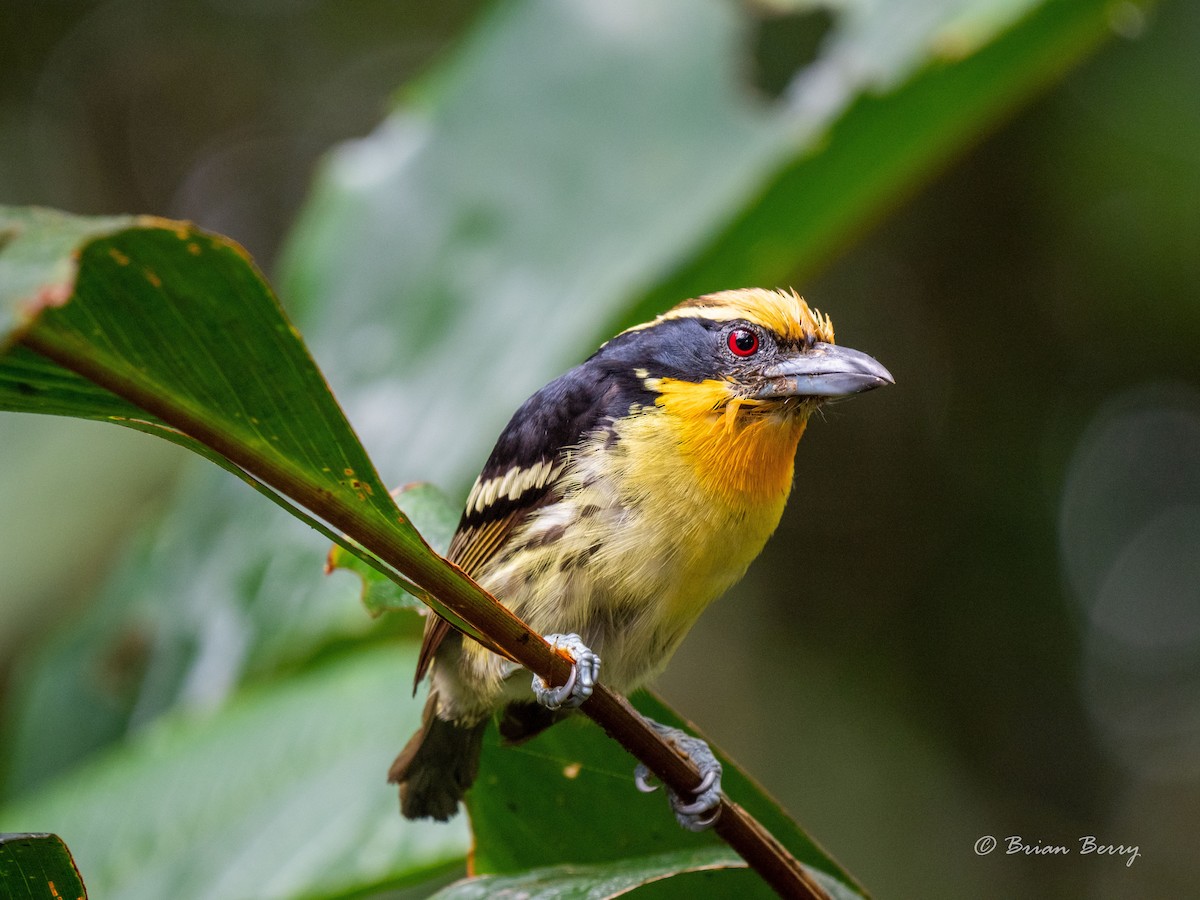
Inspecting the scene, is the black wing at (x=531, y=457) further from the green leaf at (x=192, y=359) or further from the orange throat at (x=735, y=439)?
the green leaf at (x=192, y=359)

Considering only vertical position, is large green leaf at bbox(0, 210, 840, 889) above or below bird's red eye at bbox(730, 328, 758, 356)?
below

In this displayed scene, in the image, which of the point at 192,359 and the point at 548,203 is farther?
the point at 548,203

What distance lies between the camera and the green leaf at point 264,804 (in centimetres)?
221

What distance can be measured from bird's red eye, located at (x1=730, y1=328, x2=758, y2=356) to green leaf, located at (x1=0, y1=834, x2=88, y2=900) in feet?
4.06

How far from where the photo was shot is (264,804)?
96.6 inches

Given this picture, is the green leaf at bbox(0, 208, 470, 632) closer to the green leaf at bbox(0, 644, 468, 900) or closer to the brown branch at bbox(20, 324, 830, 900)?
the brown branch at bbox(20, 324, 830, 900)

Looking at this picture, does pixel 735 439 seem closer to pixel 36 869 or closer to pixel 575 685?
pixel 575 685

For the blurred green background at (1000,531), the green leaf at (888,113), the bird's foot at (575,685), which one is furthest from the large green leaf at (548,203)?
the blurred green background at (1000,531)

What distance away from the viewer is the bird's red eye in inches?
76.8

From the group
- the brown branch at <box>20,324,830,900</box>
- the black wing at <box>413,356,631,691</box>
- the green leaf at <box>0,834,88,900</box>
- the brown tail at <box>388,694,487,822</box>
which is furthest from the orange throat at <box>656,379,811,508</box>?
the green leaf at <box>0,834,88,900</box>

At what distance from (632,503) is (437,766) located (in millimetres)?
644

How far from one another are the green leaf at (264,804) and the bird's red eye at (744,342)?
1049mm

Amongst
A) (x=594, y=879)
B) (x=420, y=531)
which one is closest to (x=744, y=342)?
(x=420, y=531)

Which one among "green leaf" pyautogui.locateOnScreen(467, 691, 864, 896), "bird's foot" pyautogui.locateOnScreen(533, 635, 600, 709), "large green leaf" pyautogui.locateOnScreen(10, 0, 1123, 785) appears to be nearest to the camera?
"bird's foot" pyautogui.locateOnScreen(533, 635, 600, 709)
